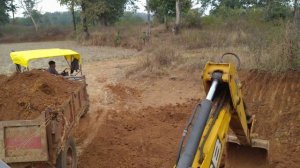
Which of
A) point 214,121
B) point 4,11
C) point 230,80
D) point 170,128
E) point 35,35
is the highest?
point 4,11

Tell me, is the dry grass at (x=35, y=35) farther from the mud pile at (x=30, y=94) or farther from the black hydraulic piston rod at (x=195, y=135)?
the black hydraulic piston rod at (x=195, y=135)

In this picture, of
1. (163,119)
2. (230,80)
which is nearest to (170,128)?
(163,119)

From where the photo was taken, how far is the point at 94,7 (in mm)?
37875

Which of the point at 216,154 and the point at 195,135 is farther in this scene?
the point at 216,154

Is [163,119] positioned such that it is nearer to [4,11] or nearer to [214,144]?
[214,144]

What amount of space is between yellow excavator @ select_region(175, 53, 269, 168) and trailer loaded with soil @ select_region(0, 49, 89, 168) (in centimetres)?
236

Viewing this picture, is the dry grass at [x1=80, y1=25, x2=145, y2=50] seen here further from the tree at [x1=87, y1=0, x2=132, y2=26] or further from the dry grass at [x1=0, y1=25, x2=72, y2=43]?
the dry grass at [x1=0, y1=25, x2=72, y2=43]

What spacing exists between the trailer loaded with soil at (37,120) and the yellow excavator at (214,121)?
92.9 inches

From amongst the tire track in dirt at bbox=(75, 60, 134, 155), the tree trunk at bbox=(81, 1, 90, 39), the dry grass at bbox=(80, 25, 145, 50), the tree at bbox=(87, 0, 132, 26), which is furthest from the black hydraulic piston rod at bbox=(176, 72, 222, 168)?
the tree at bbox=(87, 0, 132, 26)

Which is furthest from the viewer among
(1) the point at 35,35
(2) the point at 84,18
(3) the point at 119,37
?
(1) the point at 35,35

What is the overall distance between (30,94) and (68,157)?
1215 millimetres

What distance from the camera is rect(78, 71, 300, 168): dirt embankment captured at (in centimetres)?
714

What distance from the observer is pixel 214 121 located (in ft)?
12.0

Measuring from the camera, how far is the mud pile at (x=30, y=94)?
5.78 meters
